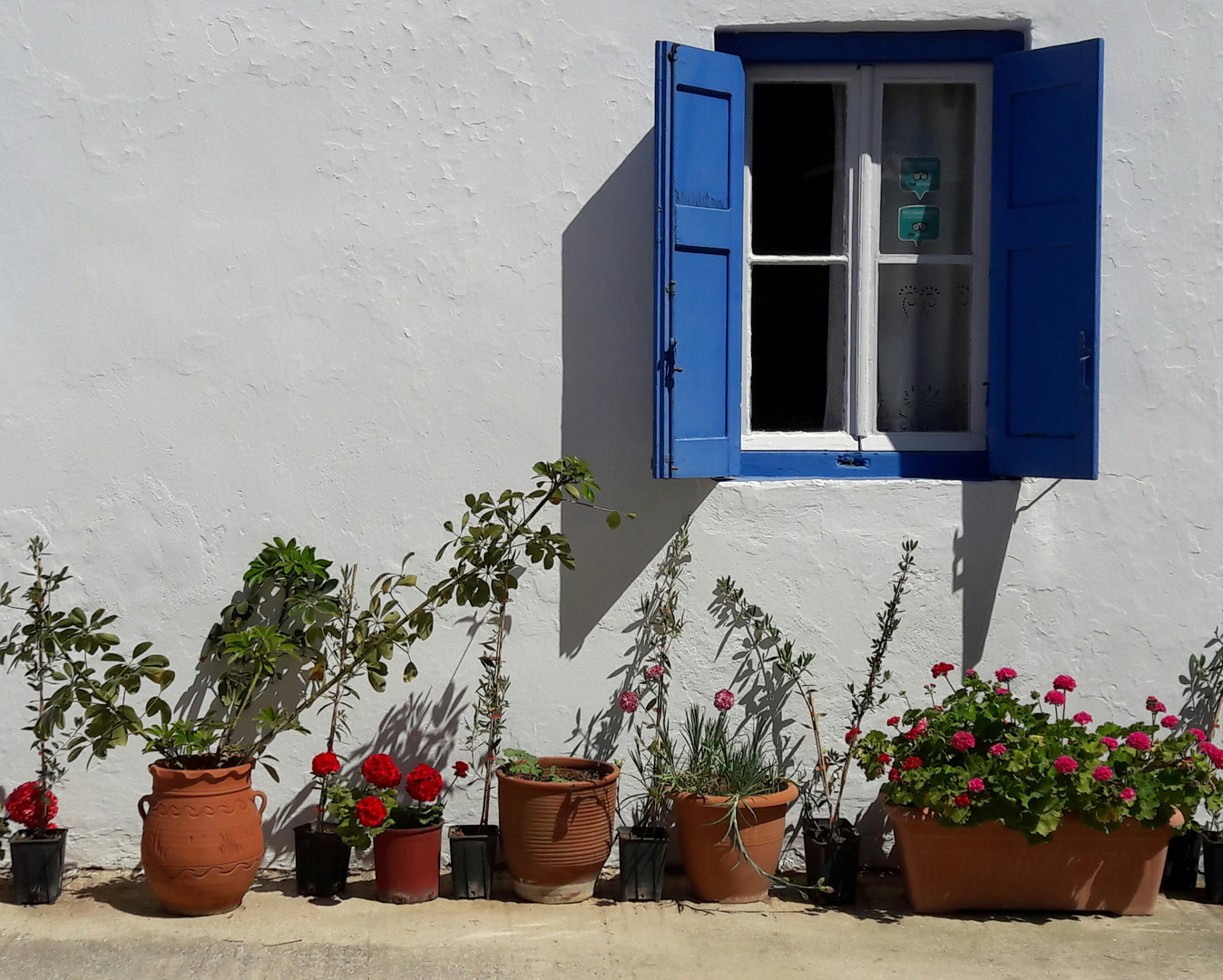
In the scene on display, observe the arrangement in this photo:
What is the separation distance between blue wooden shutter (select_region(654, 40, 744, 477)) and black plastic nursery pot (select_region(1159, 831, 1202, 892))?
1857 mm

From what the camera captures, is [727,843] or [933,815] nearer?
[933,815]

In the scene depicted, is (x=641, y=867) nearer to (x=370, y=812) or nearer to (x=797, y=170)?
(x=370, y=812)

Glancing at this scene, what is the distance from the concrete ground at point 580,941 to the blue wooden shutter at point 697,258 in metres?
1.37

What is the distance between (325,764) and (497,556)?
81cm

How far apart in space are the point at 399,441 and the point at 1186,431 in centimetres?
258

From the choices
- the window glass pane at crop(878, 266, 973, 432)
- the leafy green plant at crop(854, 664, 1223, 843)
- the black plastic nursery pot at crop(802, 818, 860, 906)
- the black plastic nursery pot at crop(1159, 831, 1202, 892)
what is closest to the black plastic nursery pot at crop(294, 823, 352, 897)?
the black plastic nursery pot at crop(802, 818, 860, 906)

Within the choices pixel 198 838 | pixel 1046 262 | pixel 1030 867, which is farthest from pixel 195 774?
pixel 1046 262

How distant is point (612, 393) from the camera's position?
407 centimetres

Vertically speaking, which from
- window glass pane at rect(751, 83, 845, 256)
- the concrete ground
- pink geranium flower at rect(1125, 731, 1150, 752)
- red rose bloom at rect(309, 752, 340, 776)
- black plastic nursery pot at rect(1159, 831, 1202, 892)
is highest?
window glass pane at rect(751, 83, 845, 256)

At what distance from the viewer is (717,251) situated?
12.9 feet

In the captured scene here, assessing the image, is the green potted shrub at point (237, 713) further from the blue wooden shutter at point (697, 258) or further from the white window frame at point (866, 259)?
the white window frame at point (866, 259)

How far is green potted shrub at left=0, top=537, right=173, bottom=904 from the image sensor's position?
3713mm

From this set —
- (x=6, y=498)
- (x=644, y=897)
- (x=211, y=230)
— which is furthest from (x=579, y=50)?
(x=644, y=897)

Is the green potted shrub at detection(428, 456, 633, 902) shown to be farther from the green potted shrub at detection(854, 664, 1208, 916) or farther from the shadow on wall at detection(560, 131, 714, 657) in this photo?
the green potted shrub at detection(854, 664, 1208, 916)
